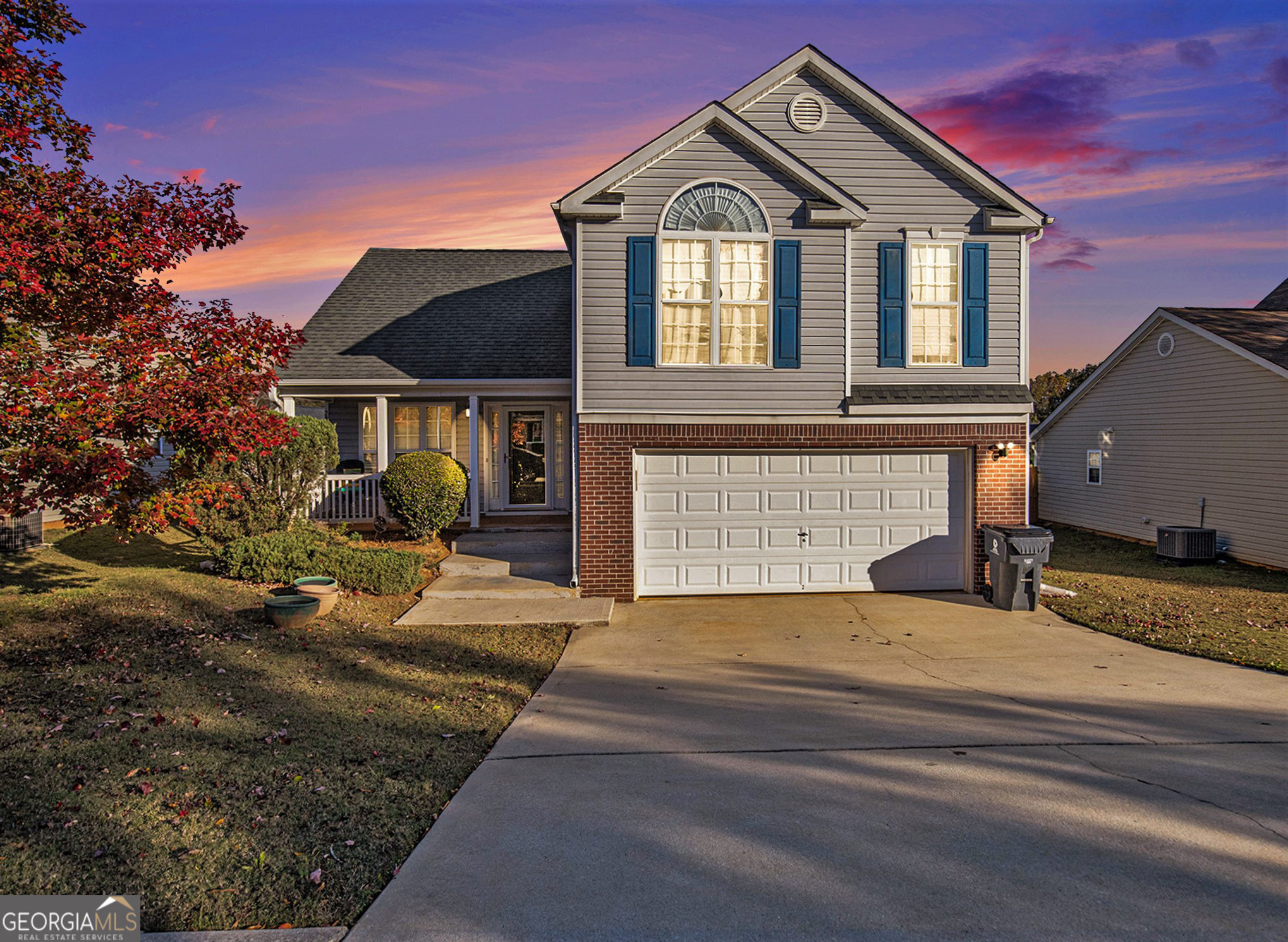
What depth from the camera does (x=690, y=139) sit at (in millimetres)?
11219

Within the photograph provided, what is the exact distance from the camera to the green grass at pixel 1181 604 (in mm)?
9031

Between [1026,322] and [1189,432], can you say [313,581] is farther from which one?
[1189,432]

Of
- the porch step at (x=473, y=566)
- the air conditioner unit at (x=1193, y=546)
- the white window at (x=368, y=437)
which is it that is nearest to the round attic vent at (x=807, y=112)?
the porch step at (x=473, y=566)

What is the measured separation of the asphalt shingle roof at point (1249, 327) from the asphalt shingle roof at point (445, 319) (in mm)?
13465

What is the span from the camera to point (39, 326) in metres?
7.72

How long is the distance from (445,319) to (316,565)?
8.00 metres

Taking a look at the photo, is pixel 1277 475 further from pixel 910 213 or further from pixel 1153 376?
pixel 910 213

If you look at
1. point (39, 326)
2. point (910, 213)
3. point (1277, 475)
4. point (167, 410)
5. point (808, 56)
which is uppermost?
point (808, 56)

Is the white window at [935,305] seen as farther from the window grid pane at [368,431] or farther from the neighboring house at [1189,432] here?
the window grid pane at [368,431]

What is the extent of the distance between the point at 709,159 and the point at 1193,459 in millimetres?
13087

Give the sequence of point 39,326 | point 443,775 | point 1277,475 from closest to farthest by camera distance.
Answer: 1. point 443,775
2. point 39,326
3. point 1277,475

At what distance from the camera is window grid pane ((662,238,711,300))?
1127 centimetres

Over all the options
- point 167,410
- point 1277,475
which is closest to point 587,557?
point 167,410

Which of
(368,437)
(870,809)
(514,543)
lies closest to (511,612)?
(514,543)
